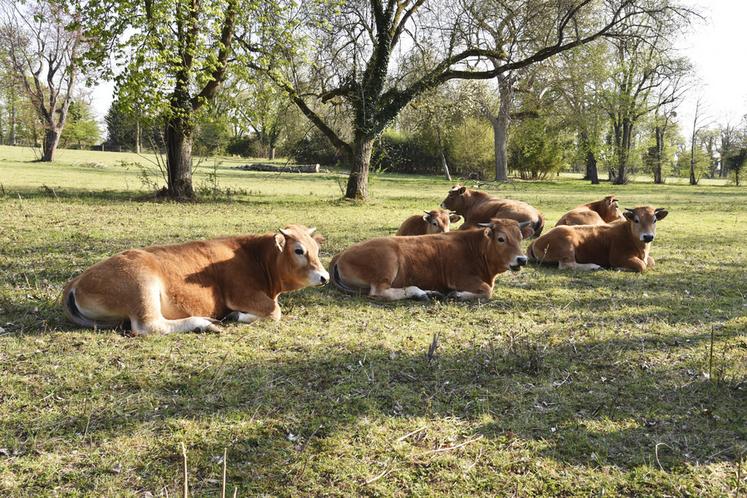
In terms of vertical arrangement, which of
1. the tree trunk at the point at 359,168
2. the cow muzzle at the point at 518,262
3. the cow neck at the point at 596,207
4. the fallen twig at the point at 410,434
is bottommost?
the fallen twig at the point at 410,434

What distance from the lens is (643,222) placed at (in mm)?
9602

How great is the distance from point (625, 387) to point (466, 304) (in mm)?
2751

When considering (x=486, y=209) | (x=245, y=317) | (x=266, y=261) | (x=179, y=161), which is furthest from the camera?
(x=179, y=161)

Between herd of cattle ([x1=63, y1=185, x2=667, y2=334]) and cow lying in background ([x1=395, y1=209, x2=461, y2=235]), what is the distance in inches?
1.0

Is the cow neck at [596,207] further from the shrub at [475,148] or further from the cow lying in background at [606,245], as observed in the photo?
the shrub at [475,148]

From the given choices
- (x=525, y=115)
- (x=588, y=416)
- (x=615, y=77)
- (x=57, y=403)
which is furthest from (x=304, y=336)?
(x=615, y=77)

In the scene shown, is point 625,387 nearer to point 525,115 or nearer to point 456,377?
point 456,377

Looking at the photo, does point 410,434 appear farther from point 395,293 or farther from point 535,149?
point 535,149

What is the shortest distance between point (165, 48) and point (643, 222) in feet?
41.4

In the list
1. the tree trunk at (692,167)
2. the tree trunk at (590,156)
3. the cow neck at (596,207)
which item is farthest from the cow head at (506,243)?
the tree trunk at (692,167)

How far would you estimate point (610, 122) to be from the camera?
54938 millimetres

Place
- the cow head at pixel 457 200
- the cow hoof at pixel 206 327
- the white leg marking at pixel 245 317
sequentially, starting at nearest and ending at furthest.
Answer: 1. the cow hoof at pixel 206 327
2. the white leg marking at pixel 245 317
3. the cow head at pixel 457 200

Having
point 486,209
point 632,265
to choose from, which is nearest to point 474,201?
point 486,209

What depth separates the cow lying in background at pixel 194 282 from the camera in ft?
17.9
